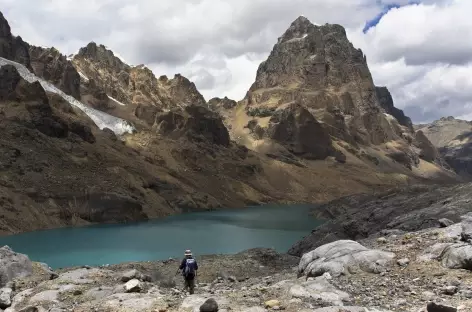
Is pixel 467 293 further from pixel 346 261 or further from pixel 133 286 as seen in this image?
pixel 133 286

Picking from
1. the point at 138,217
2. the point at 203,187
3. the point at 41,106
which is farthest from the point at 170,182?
the point at 41,106

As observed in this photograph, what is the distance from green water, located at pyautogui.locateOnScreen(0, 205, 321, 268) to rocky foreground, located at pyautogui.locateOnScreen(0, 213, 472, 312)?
3171cm

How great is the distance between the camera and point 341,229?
177 ft

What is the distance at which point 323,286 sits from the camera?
1938 centimetres

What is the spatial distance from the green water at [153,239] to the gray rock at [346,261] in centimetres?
3670

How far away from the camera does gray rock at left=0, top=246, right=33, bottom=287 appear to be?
83.3 feet

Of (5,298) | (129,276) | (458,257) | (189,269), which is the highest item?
(458,257)

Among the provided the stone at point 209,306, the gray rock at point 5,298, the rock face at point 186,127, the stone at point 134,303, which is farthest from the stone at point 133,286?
the rock face at point 186,127

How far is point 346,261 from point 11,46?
613 ft

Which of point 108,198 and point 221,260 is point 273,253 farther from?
point 108,198

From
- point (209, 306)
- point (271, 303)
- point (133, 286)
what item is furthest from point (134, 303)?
point (271, 303)

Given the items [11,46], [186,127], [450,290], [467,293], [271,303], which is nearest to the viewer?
[467,293]

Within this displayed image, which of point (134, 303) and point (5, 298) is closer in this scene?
point (134, 303)

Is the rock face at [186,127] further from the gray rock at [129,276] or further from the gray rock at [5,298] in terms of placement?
the gray rock at [5,298]
